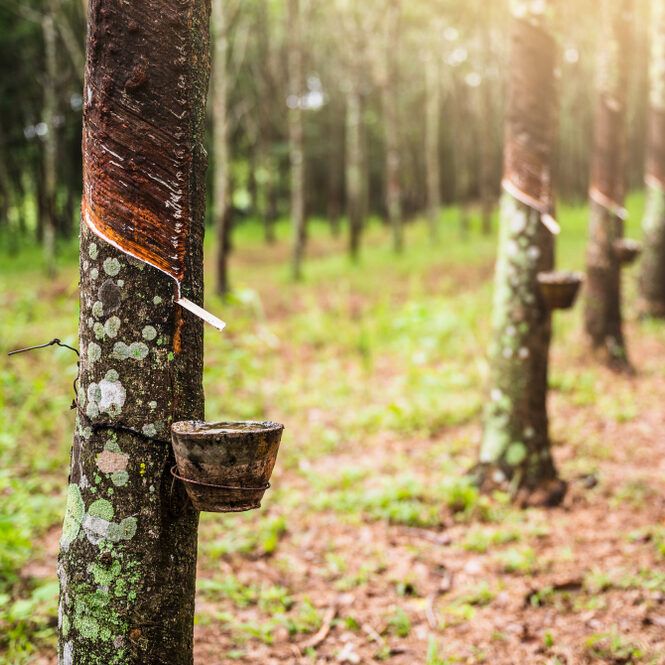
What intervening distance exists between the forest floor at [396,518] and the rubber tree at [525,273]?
325mm

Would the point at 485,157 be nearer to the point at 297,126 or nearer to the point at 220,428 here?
the point at 297,126

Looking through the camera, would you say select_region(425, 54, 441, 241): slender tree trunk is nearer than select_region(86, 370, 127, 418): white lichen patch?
No

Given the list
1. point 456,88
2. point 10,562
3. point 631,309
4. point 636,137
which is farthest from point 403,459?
point 636,137

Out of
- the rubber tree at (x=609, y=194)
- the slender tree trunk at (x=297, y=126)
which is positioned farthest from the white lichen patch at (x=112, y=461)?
the slender tree trunk at (x=297, y=126)

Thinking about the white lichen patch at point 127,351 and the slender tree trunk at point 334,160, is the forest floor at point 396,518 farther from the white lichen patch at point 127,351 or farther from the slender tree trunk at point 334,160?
the slender tree trunk at point 334,160

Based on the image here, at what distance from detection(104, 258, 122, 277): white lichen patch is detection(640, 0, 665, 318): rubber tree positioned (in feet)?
30.5

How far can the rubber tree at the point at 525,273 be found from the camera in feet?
15.2

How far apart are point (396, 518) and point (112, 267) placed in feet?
10.9

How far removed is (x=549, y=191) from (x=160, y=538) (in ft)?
12.5

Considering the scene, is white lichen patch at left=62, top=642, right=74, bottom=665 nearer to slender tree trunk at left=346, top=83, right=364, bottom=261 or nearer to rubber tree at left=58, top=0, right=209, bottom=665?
rubber tree at left=58, top=0, right=209, bottom=665

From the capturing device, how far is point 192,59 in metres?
1.94

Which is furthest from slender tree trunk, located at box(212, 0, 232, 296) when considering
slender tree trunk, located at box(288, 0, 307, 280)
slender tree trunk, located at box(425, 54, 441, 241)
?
slender tree trunk, located at box(425, 54, 441, 241)

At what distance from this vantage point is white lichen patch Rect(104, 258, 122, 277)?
1896 millimetres

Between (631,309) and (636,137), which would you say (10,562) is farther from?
(636,137)
